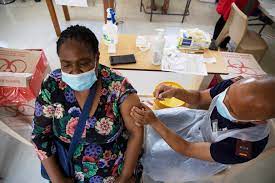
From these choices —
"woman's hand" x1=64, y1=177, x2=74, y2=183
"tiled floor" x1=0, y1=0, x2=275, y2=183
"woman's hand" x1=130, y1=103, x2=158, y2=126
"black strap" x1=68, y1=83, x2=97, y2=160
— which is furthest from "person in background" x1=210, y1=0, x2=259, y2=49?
"woman's hand" x1=64, y1=177, x2=74, y2=183

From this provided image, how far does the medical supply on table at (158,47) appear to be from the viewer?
150 cm

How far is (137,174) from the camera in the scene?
125 cm

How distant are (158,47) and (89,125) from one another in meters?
0.79

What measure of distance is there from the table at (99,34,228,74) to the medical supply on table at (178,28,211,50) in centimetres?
8

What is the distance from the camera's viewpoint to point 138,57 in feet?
5.43

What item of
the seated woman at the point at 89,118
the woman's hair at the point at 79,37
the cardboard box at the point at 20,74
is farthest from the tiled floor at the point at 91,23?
the woman's hair at the point at 79,37

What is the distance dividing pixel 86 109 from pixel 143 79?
5.08 ft

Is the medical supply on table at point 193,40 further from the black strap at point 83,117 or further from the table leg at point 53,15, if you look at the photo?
the table leg at point 53,15

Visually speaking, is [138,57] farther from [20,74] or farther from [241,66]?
[241,66]

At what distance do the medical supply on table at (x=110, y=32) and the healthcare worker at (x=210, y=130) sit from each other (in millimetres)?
599

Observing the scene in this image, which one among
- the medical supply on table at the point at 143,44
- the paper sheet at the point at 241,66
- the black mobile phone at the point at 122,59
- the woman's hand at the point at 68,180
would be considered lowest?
the woman's hand at the point at 68,180

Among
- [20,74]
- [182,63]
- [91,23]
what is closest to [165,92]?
[182,63]

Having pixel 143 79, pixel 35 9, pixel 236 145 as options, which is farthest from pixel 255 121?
pixel 35 9

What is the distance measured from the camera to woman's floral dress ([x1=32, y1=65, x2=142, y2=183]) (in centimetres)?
97
